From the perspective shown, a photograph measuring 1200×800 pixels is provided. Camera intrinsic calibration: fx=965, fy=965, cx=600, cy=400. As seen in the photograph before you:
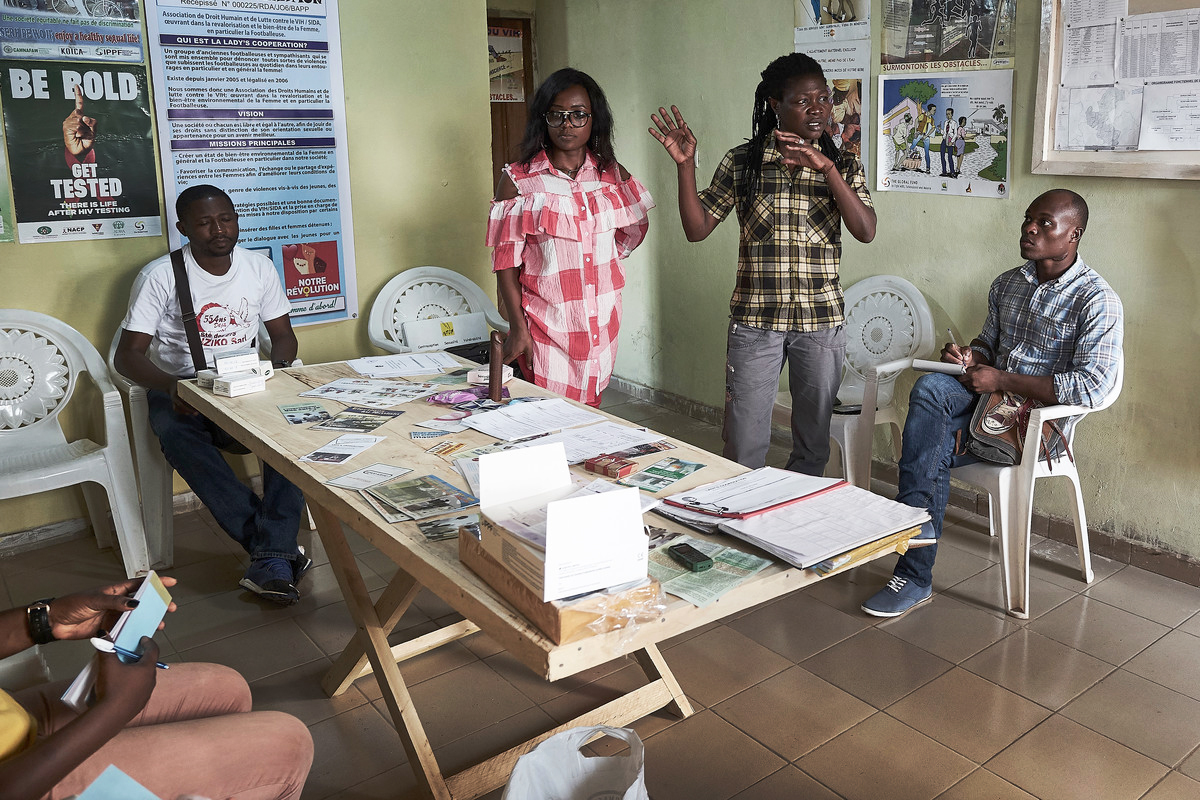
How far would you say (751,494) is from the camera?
1.90 meters

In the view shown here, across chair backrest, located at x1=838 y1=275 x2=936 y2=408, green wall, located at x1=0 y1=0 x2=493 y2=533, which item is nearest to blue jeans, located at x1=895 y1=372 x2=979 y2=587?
chair backrest, located at x1=838 y1=275 x2=936 y2=408

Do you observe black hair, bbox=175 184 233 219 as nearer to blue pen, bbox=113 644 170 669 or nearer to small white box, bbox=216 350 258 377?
small white box, bbox=216 350 258 377

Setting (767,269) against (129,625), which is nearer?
(129,625)

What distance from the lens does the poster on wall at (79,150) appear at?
3514mm

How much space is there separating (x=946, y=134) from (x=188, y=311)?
2934 mm

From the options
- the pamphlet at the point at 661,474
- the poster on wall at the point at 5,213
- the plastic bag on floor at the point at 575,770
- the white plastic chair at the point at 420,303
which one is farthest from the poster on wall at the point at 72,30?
the plastic bag on floor at the point at 575,770

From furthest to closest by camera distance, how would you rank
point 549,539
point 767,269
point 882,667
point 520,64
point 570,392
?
point 520,64, point 570,392, point 767,269, point 882,667, point 549,539

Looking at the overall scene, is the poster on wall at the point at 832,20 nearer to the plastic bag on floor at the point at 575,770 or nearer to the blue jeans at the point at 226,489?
the blue jeans at the point at 226,489

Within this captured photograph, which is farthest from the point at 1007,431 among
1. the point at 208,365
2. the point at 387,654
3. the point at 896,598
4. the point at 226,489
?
the point at 208,365

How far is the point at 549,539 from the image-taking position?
1.38m

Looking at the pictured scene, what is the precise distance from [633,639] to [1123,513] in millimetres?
2737

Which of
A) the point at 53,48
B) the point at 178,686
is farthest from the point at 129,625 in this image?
the point at 53,48

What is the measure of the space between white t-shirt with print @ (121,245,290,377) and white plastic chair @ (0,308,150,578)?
9.8 inches

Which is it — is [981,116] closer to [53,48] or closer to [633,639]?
[633,639]
